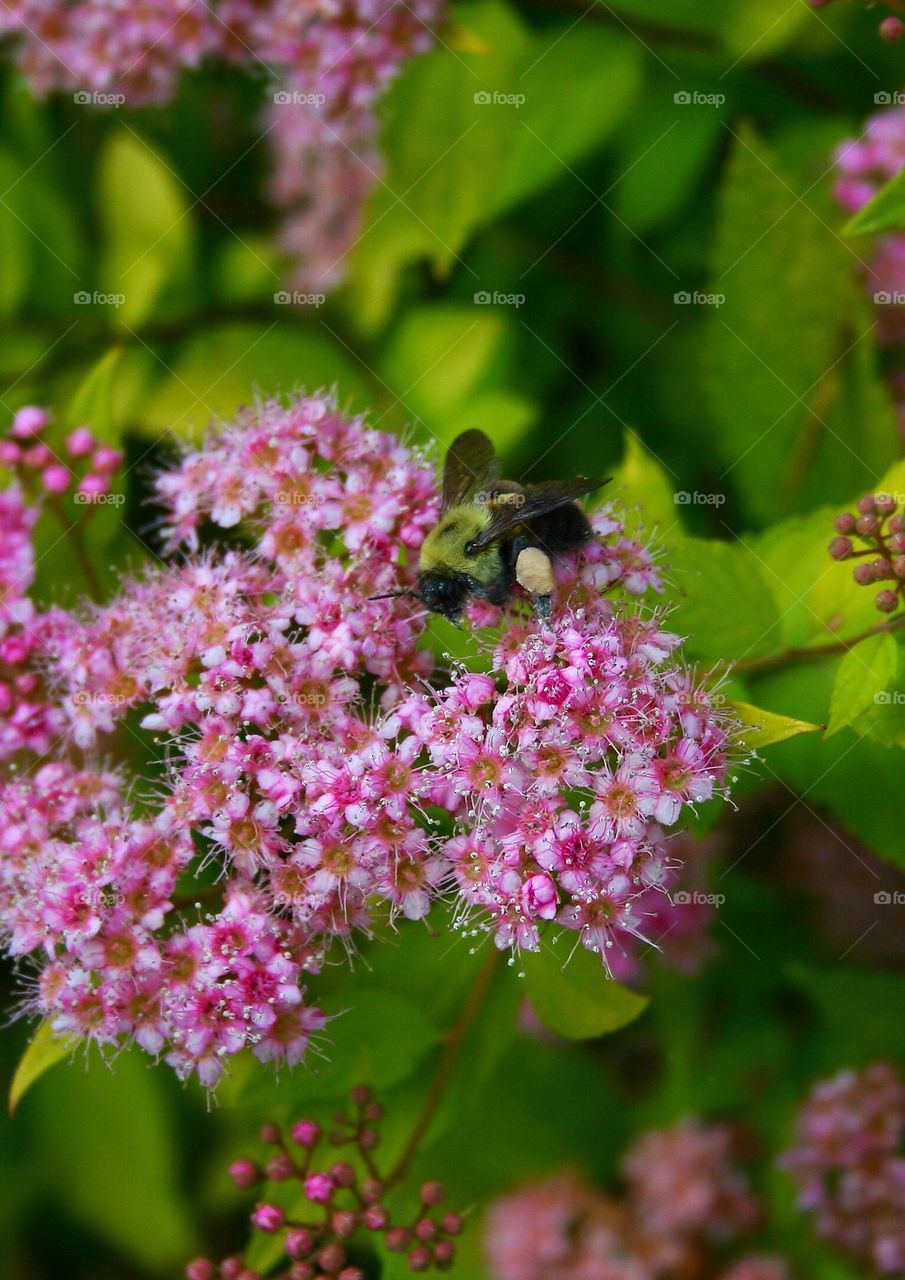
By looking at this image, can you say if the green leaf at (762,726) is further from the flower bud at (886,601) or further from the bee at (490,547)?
the bee at (490,547)

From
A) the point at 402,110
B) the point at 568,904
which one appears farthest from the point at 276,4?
the point at 568,904

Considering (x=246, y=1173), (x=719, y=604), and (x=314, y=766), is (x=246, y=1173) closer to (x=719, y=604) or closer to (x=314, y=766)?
(x=314, y=766)

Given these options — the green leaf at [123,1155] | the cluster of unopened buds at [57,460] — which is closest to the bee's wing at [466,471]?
the cluster of unopened buds at [57,460]

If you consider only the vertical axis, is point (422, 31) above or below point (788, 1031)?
above

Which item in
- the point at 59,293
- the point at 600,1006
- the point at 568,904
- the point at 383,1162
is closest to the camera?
the point at 568,904

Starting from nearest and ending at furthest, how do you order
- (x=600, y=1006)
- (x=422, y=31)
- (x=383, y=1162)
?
(x=600, y=1006) → (x=383, y=1162) → (x=422, y=31)

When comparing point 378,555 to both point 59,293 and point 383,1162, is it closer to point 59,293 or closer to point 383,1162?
point 383,1162
